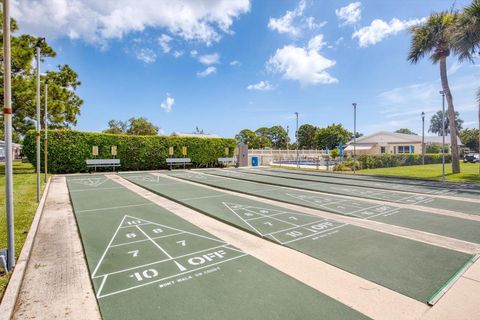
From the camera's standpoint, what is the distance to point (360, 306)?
333 cm

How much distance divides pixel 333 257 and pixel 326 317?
1928 millimetres

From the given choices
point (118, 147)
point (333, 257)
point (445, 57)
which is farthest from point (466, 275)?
point (118, 147)

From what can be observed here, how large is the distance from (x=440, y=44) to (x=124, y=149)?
28.1 m

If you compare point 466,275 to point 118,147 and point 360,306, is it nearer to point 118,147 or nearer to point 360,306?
point 360,306

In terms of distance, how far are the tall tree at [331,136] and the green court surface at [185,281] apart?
225ft

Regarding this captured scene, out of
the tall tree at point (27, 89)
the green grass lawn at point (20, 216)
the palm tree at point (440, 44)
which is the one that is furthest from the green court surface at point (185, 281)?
the palm tree at point (440, 44)

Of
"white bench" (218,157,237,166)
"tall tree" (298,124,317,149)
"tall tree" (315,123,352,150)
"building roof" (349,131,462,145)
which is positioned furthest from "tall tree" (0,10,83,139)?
"tall tree" (298,124,317,149)

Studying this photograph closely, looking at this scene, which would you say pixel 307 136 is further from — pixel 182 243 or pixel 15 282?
pixel 15 282

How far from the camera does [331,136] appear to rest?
70.3m

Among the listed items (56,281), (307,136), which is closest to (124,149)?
(56,281)

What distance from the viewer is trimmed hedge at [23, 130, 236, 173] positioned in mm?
20344

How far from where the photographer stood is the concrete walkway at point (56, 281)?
3238mm

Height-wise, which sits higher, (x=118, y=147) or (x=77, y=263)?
(x=118, y=147)

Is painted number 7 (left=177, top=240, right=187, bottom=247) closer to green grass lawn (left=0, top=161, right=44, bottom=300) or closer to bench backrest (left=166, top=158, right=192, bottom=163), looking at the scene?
green grass lawn (left=0, top=161, right=44, bottom=300)
